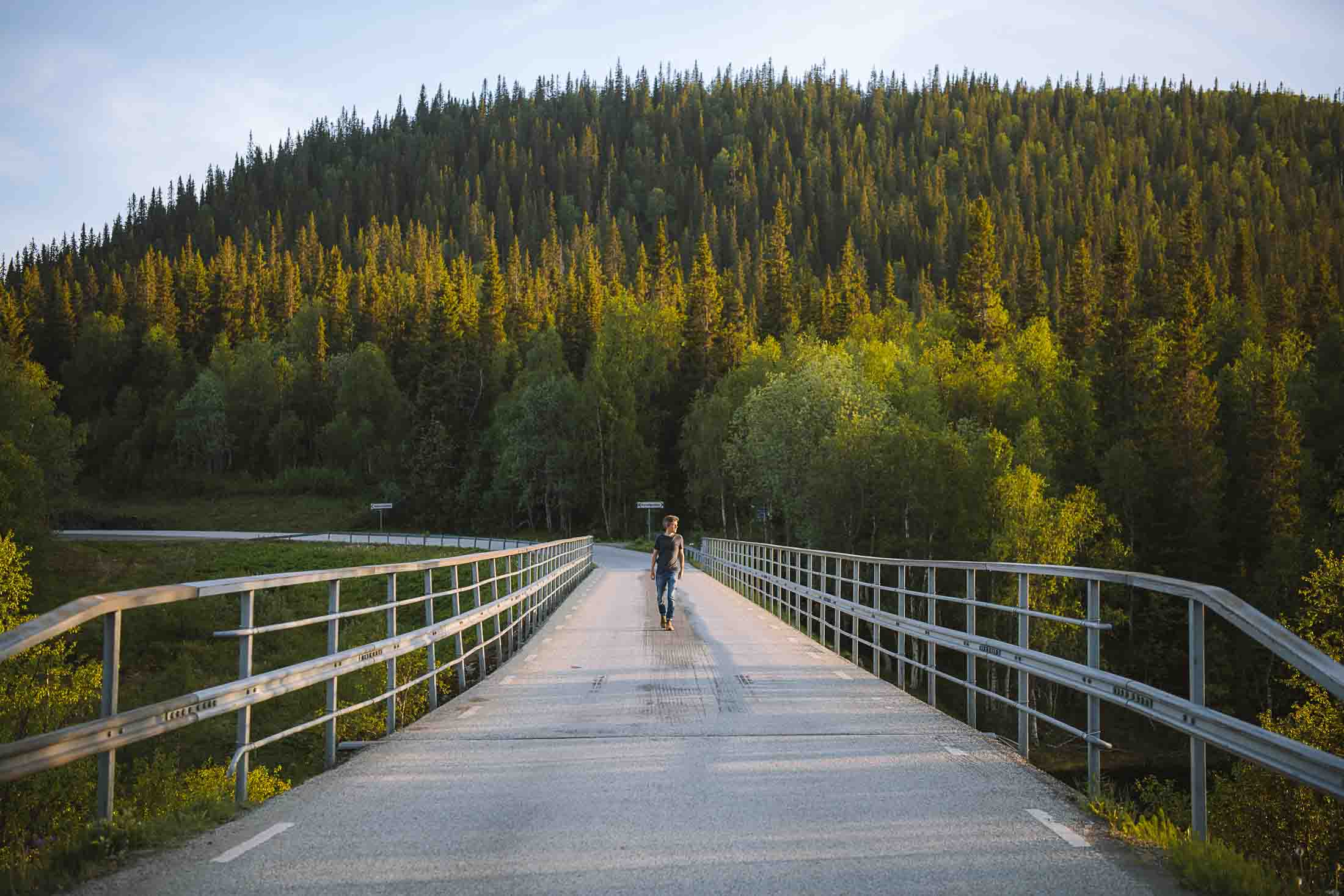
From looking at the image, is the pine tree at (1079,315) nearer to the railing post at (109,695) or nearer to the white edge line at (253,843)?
the white edge line at (253,843)

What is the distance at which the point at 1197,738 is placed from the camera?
5.30m

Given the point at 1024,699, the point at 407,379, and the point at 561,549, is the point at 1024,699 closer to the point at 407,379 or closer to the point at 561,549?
the point at 561,549

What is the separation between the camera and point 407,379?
4264 inches

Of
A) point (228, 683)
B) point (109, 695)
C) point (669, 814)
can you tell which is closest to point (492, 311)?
point (228, 683)

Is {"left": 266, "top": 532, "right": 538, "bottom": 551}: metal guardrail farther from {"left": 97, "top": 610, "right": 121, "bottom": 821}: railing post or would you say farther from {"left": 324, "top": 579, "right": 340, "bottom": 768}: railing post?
{"left": 97, "top": 610, "right": 121, "bottom": 821}: railing post

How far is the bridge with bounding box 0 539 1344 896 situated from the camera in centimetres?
477

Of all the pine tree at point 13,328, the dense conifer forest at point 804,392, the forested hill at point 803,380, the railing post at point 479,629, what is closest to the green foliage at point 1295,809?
the dense conifer forest at point 804,392

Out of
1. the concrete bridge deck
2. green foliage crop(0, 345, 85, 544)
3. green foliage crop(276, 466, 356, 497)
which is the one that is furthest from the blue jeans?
green foliage crop(276, 466, 356, 497)

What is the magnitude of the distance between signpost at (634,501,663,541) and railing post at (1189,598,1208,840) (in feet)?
178

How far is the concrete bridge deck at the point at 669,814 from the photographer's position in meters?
4.82

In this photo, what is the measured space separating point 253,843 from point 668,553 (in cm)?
1392

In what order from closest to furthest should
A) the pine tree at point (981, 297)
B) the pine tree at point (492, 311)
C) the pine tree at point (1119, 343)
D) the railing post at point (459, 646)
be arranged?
the railing post at point (459, 646) < the pine tree at point (1119, 343) < the pine tree at point (981, 297) < the pine tree at point (492, 311)

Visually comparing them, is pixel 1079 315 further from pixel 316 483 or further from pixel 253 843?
pixel 253 843

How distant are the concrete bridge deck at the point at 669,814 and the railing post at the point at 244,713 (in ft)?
0.96
